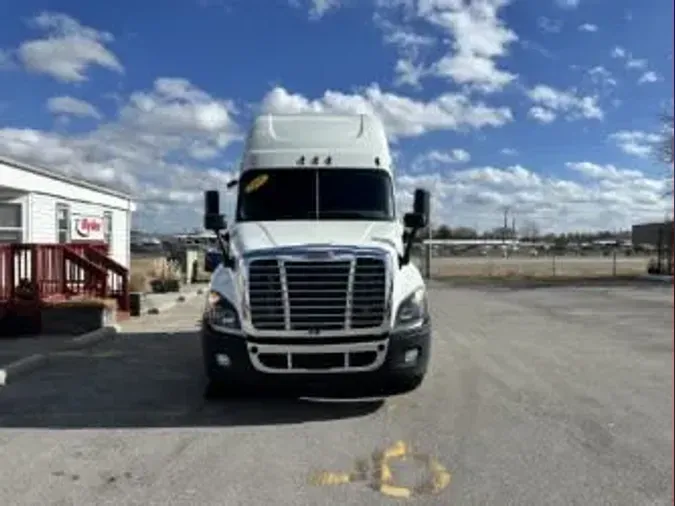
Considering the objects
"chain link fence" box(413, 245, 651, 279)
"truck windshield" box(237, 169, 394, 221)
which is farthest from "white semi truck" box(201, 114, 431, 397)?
"chain link fence" box(413, 245, 651, 279)

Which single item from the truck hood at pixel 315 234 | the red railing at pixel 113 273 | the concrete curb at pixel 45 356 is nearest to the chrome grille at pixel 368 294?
the truck hood at pixel 315 234

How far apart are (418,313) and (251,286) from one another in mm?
1655

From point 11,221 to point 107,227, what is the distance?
7786mm

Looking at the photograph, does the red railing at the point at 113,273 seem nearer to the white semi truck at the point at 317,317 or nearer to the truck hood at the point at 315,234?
the truck hood at the point at 315,234

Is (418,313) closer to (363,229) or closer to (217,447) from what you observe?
(363,229)

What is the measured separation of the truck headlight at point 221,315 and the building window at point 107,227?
2004 centimetres

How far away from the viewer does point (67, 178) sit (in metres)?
24.1

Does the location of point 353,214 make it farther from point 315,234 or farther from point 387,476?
point 387,476

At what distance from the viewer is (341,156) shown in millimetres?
11406

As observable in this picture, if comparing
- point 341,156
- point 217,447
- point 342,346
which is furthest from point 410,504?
point 341,156

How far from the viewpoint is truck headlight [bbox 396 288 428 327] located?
908 cm

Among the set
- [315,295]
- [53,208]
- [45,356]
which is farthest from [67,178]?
[315,295]

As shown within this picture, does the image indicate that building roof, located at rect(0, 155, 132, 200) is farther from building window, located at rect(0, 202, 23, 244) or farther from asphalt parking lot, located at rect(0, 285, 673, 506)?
asphalt parking lot, located at rect(0, 285, 673, 506)

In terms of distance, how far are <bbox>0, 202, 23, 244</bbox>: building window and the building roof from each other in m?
0.94
